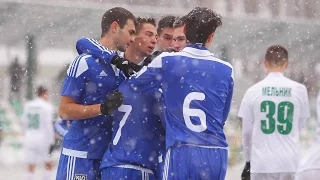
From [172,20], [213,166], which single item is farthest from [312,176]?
[172,20]

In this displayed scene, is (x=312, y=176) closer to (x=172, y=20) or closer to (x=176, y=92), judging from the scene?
(x=176, y=92)

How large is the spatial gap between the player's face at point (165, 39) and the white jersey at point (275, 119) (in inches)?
73.4

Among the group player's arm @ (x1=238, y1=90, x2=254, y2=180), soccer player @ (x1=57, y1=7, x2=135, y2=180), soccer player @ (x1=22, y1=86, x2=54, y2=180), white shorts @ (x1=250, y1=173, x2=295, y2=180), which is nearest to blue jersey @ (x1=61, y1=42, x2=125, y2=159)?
soccer player @ (x1=57, y1=7, x2=135, y2=180)

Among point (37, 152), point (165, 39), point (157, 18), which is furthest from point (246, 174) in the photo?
point (157, 18)

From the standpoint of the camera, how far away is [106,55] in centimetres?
516

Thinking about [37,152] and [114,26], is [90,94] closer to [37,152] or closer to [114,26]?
[114,26]

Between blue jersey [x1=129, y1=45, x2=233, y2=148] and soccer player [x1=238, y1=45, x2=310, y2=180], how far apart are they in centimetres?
266

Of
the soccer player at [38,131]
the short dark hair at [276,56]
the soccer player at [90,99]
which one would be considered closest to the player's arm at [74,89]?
the soccer player at [90,99]

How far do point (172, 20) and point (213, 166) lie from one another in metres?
1.48

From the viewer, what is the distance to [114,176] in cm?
507

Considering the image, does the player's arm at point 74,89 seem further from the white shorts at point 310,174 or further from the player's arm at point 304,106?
the player's arm at point 304,106

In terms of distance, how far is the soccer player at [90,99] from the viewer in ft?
17.0

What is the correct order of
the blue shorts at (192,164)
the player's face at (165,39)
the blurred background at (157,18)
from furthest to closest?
the blurred background at (157,18) < the player's face at (165,39) < the blue shorts at (192,164)

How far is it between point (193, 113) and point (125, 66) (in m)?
0.54
